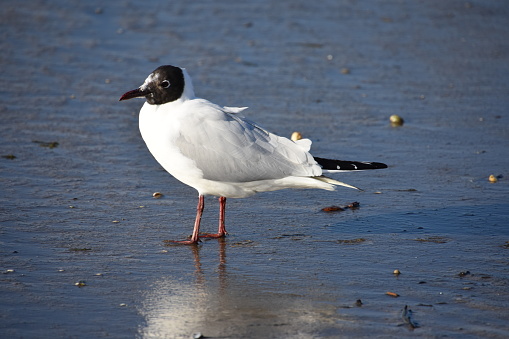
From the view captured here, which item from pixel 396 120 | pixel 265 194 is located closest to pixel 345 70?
pixel 396 120

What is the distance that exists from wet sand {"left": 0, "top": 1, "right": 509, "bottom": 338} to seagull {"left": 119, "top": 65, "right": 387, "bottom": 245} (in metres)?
0.36

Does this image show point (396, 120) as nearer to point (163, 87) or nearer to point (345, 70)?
point (345, 70)

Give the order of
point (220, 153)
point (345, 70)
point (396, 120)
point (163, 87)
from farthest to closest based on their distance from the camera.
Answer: point (345, 70) → point (396, 120) → point (163, 87) → point (220, 153)

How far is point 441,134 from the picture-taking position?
8.30 m

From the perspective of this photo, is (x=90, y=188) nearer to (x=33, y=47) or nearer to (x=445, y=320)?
(x=445, y=320)

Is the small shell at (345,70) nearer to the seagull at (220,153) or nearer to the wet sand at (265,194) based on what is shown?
the wet sand at (265,194)

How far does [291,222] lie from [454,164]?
2104mm

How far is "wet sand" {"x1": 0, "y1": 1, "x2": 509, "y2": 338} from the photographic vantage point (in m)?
4.47

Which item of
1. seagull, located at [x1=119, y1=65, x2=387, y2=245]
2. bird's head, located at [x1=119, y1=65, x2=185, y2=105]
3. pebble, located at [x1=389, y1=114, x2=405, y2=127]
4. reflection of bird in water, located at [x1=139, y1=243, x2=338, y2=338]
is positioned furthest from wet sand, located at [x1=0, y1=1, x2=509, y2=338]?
bird's head, located at [x1=119, y1=65, x2=185, y2=105]

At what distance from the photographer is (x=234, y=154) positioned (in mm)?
5738

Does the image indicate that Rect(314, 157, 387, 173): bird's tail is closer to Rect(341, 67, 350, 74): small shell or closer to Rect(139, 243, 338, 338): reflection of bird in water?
Rect(139, 243, 338, 338): reflection of bird in water

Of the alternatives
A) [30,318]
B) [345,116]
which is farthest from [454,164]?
[30,318]

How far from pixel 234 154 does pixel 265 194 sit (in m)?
1.08

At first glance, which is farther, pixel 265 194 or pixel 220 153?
pixel 265 194
